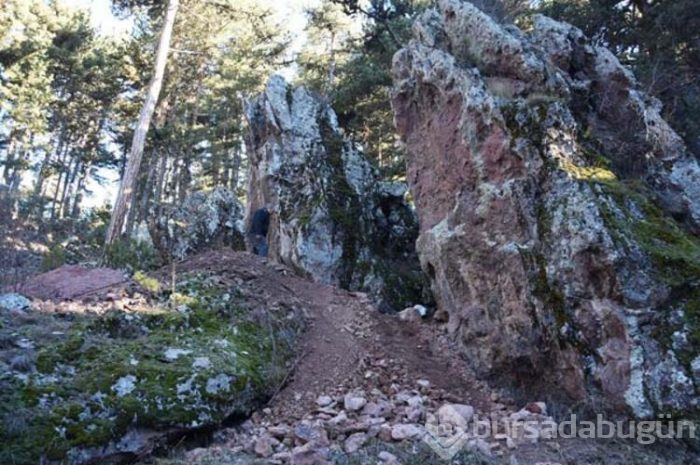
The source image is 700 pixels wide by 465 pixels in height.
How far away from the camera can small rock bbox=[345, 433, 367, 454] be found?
415 cm

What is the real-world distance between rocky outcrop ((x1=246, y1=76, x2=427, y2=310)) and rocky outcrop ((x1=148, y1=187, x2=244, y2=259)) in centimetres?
107

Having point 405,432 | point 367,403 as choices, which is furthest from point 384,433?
point 367,403

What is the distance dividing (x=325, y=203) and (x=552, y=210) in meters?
5.19

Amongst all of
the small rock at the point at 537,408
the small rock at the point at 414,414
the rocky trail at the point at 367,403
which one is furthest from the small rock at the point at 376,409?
the small rock at the point at 537,408

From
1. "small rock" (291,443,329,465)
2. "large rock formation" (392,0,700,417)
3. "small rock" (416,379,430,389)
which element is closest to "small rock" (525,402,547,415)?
"large rock formation" (392,0,700,417)

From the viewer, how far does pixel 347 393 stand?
5.51 metres

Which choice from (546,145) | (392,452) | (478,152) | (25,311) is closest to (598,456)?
(392,452)

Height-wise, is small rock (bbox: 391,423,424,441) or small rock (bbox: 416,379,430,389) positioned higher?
small rock (bbox: 416,379,430,389)

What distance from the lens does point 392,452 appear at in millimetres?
4070

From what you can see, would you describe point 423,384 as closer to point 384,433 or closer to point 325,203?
point 384,433

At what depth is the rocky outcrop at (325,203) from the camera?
9.41m

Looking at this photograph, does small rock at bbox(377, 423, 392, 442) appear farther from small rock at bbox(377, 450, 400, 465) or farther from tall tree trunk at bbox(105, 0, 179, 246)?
tall tree trunk at bbox(105, 0, 179, 246)

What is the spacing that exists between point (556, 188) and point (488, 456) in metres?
3.12

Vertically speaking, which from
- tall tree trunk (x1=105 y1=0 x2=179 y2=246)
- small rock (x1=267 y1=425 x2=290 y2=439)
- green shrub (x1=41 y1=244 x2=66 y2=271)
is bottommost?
small rock (x1=267 y1=425 x2=290 y2=439)
